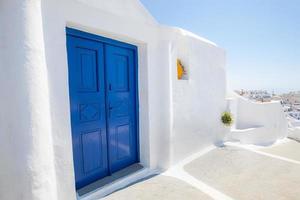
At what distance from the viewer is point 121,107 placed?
3736mm

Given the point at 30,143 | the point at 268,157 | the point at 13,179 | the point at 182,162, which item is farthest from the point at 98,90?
the point at 268,157

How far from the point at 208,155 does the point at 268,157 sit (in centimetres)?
144

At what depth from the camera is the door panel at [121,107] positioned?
3.53 metres

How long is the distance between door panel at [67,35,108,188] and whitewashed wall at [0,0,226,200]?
1.06 feet

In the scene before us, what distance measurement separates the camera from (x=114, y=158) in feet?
12.0

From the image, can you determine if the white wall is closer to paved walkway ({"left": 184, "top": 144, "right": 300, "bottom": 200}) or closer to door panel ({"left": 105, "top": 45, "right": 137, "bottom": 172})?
paved walkway ({"left": 184, "top": 144, "right": 300, "bottom": 200})

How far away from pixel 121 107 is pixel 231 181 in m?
2.50

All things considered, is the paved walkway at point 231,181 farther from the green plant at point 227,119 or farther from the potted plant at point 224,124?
the green plant at point 227,119

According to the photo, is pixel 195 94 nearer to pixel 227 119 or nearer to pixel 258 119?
pixel 227 119

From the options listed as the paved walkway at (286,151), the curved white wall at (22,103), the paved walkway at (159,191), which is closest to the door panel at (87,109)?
the paved walkway at (159,191)

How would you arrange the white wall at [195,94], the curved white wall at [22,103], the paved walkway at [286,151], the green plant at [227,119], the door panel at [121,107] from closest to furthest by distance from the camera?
the curved white wall at [22,103]
the door panel at [121,107]
the white wall at [195,94]
the paved walkway at [286,151]
the green plant at [227,119]

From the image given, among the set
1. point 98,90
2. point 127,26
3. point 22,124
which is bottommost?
point 22,124

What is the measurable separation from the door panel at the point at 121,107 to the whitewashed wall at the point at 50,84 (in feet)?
0.66

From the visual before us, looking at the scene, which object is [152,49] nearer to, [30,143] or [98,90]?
[98,90]
